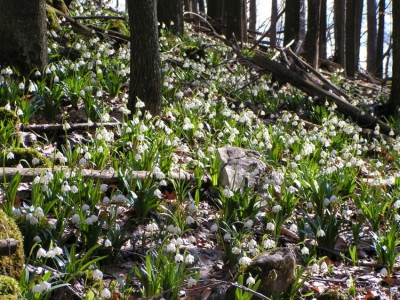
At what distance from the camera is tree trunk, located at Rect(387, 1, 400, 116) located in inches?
353

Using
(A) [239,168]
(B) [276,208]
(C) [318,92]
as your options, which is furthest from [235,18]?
(B) [276,208]

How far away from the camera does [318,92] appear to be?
29.5 feet

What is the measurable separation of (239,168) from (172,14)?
283 inches

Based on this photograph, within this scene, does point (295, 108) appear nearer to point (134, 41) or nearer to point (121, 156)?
point (134, 41)

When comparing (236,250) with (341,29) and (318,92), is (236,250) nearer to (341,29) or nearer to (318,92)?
(318,92)

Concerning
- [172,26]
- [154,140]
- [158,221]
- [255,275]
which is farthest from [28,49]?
[172,26]

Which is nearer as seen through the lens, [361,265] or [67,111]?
[361,265]

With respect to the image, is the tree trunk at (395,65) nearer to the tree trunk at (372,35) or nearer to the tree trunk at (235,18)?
the tree trunk at (235,18)

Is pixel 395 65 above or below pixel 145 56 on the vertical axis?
below

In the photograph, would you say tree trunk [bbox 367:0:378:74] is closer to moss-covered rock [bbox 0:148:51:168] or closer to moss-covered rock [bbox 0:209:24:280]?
moss-covered rock [bbox 0:148:51:168]

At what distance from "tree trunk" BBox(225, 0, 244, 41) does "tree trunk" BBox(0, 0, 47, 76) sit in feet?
21.7

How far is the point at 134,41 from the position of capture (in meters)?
6.79

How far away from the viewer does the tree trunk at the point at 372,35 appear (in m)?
19.3

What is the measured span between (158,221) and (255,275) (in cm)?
129
